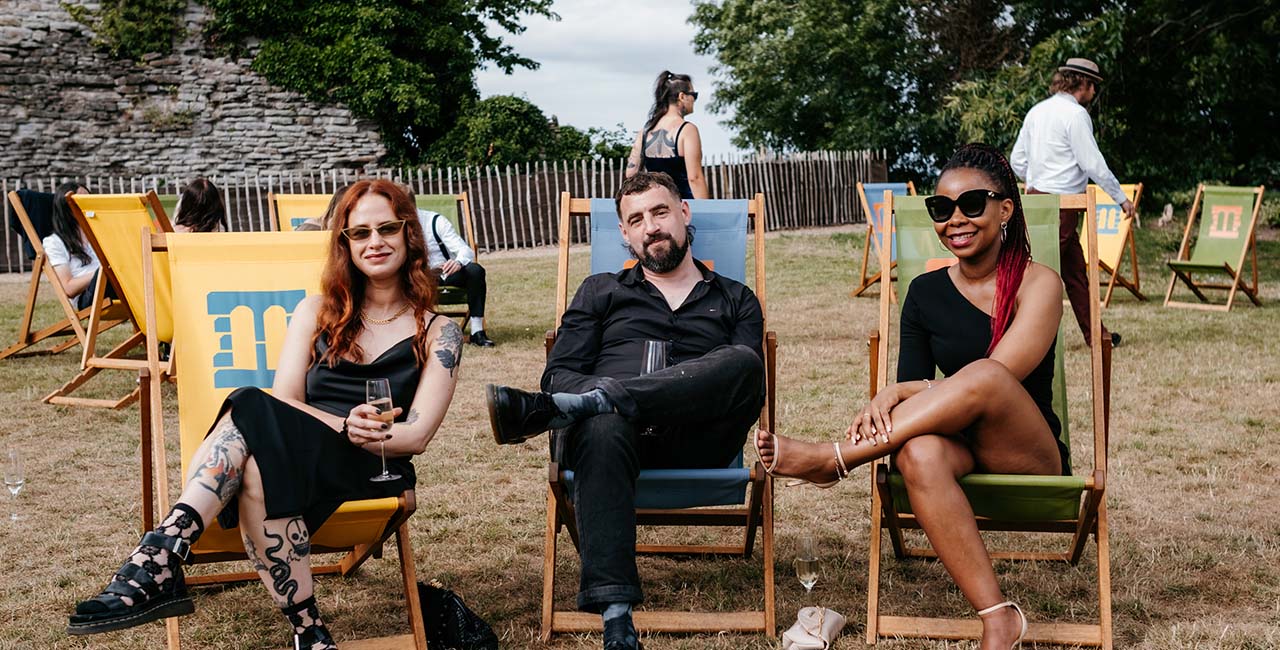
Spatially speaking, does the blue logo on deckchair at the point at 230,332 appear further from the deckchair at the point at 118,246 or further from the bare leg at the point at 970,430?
the deckchair at the point at 118,246

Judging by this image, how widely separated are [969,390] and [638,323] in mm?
1080

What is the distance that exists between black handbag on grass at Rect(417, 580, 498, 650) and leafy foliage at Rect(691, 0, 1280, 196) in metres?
11.9

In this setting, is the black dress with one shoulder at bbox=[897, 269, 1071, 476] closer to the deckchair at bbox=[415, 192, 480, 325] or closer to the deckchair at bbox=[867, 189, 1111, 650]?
the deckchair at bbox=[867, 189, 1111, 650]

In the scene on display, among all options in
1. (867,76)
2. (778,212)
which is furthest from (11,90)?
(867,76)

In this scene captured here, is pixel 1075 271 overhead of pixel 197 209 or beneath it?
beneath

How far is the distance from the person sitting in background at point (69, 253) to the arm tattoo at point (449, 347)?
5039 mm

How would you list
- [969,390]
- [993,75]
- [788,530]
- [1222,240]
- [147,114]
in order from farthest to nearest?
[993,75] → [147,114] → [1222,240] → [788,530] → [969,390]

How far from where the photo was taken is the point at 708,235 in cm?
410

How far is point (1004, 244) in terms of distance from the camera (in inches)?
128

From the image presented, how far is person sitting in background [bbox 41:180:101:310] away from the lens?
23.8 ft

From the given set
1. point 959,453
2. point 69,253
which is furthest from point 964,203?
point 69,253

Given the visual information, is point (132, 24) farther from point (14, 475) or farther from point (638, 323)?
point (638, 323)

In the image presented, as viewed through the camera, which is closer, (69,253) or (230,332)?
(230,332)

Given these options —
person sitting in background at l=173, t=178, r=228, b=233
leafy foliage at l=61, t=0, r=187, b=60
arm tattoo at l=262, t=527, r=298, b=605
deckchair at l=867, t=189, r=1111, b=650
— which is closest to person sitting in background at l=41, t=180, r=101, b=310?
person sitting in background at l=173, t=178, r=228, b=233
